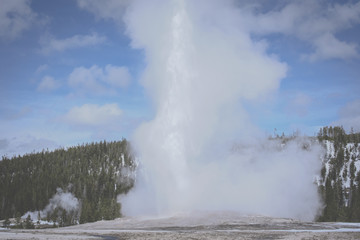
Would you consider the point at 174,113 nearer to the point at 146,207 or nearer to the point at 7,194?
the point at 146,207

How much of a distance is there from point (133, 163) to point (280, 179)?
341 feet

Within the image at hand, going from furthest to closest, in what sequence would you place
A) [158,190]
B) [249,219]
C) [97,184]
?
1. [97,184]
2. [158,190]
3. [249,219]

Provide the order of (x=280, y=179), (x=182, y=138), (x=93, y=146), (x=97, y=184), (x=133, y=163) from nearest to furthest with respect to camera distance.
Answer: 1. (x=182, y=138)
2. (x=280, y=179)
3. (x=97, y=184)
4. (x=133, y=163)
5. (x=93, y=146)

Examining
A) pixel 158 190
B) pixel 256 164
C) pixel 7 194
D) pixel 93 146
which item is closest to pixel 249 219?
pixel 158 190

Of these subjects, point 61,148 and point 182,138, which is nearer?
point 182,138

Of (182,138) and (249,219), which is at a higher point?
(182,138)

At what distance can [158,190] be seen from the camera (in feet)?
172

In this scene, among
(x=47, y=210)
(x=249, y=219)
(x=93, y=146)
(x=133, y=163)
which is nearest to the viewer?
(x=249, y=219)

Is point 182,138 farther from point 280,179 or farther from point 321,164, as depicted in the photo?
point 321,164

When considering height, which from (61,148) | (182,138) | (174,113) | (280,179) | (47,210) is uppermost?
(61,148)

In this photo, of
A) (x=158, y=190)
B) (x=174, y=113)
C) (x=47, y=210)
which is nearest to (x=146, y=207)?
(x=158, y=190)

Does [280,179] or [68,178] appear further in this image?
[68,178]

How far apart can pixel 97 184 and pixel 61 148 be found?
186 ft

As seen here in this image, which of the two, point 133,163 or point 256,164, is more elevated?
point 133,163
